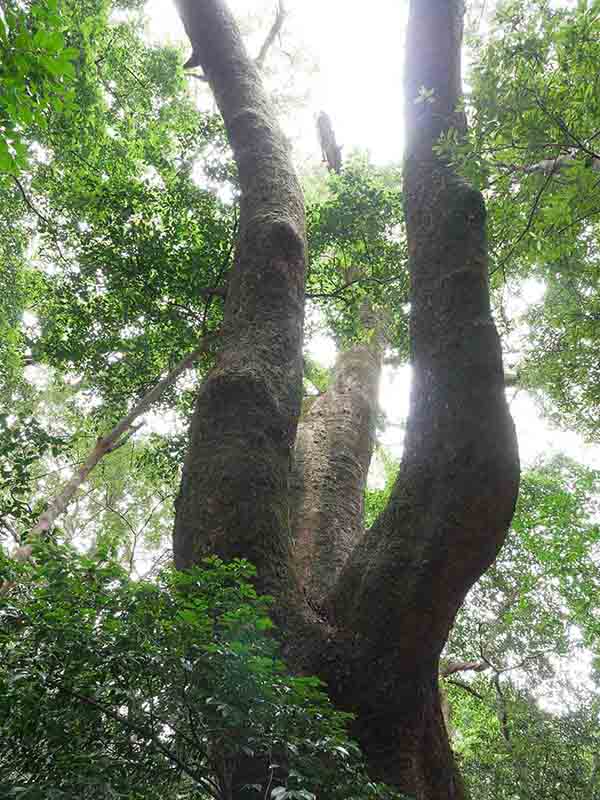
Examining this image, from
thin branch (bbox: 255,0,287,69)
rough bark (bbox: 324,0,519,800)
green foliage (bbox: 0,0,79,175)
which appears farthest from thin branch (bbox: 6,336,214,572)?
thin branch (bbox: 255,0,287,69)

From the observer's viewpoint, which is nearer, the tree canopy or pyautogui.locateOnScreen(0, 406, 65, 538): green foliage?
the tree canopy

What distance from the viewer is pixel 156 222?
18.6ft

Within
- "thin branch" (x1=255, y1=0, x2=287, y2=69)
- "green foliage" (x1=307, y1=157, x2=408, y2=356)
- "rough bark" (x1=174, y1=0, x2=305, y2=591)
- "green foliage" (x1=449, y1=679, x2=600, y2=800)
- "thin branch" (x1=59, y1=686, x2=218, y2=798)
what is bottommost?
"thin branch" (x1=59, y1=686, x2=218, y2=798)

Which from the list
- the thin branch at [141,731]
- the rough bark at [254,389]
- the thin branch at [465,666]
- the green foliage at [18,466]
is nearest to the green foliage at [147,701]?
the thin branch at [141,731]

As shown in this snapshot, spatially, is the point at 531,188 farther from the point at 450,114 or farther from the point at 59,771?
the point at 59,771

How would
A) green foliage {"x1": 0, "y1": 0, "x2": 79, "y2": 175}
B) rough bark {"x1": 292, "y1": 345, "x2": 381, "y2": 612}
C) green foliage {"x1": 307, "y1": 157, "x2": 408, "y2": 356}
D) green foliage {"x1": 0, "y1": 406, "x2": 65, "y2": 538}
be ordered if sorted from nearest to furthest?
green foliage {"x1": 0, "y1": 0, "x2": 79, "y2": 175} → green foliage {"x1": 0, "y1": 406, "x2": 65, "y2": 538} → rough bark {"x1": 292, "y1": 345, "x2": 381, "y2": 612} → green foliage {"x1": 307, "y1": 157, "x2": 408, "y2": 356}

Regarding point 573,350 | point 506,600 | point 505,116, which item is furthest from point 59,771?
point 506,600

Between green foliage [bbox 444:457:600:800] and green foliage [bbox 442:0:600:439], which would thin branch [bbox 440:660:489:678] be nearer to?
green foliage [bbox 444:457:600:800]

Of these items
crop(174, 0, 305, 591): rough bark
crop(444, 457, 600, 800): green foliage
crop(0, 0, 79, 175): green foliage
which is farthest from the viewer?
crop(444, 457, 600, 800): green foliage

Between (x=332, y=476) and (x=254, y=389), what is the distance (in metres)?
1.52

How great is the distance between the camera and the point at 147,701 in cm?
152

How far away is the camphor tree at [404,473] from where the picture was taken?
2.29 m

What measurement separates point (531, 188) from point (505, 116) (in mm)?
408

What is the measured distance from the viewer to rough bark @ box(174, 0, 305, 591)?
2.51m
